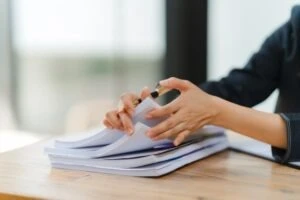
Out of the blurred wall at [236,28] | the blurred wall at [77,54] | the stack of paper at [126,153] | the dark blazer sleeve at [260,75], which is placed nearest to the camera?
the stack of paper at [126,153]

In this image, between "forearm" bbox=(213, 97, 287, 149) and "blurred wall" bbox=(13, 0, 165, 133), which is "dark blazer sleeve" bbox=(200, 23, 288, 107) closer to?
"forearm" bbox=(213, 97, 287, 149)

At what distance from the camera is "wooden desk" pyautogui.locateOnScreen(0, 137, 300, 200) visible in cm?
75

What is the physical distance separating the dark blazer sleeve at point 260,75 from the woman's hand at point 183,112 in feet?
1.39

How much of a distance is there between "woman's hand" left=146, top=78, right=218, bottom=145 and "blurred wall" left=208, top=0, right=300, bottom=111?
4.44ft

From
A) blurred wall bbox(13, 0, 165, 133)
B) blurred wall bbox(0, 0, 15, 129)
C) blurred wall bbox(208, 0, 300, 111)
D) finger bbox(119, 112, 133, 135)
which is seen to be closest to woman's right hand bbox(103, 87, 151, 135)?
finger bbox(119, 112, 133, 135)

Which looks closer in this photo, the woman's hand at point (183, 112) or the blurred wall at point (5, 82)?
the woman's hand at point (183, 112)

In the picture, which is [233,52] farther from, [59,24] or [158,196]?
[158,196]

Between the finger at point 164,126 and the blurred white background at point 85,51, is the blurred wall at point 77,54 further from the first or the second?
the finger at point 164,126

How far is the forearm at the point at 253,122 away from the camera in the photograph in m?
0.96

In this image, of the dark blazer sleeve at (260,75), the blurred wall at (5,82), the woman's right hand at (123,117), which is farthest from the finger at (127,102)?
the blurred wall at (5,82)

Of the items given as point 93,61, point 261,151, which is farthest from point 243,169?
point 93,61

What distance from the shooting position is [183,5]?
2320mm

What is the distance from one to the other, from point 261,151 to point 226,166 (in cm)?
13

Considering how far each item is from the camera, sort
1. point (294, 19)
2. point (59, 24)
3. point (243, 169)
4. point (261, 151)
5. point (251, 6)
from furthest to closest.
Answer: point (59, 24)
point (251, 6)
point (294, 19)
point (261, 151)
point (243, 169)
